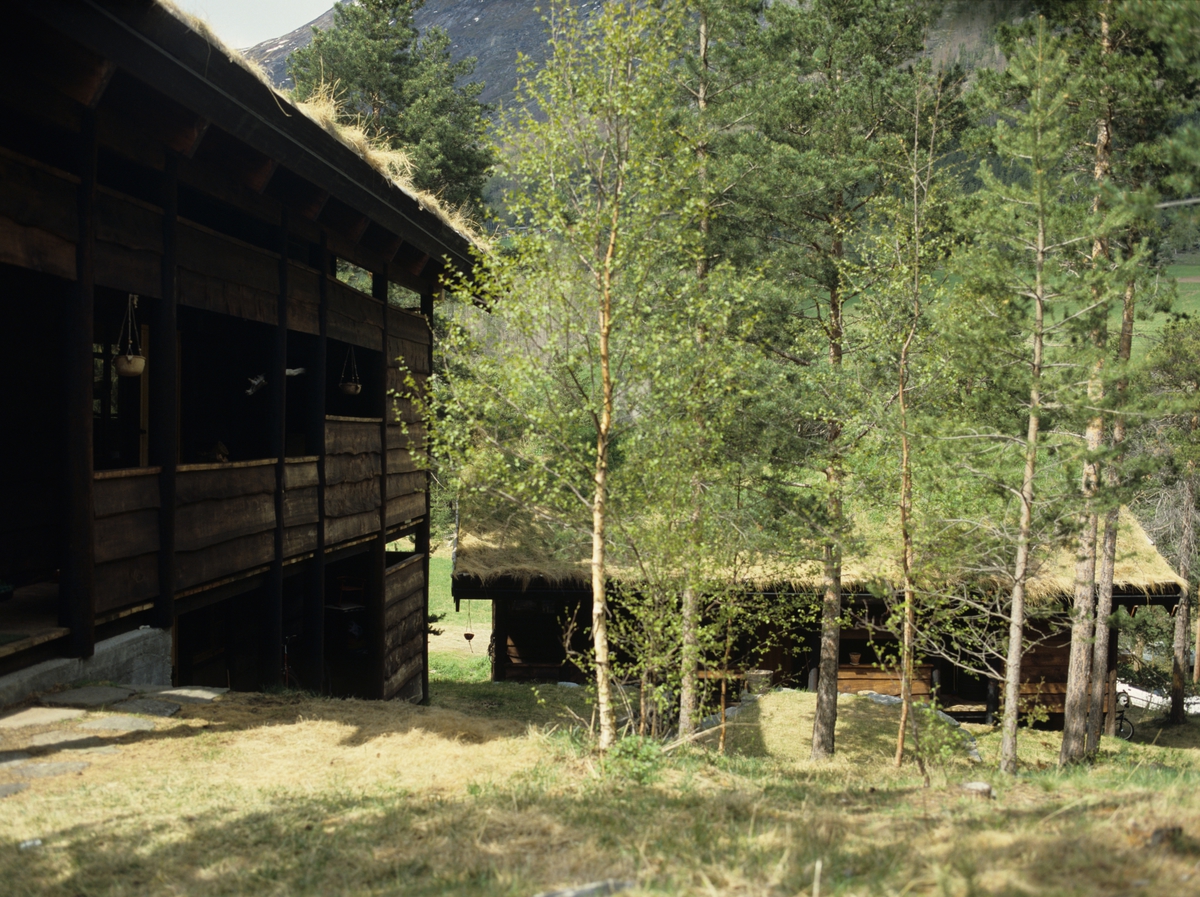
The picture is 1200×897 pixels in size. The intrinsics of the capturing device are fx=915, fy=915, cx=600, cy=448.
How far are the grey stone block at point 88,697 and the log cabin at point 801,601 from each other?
10638 mm

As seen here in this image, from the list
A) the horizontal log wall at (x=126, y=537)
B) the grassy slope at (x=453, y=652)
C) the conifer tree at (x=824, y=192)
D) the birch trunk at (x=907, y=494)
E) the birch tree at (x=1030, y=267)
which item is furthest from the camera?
the grassy slope at (x=453, y=652)

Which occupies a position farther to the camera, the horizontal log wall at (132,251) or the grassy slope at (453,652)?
the grassy slope at (453,652)

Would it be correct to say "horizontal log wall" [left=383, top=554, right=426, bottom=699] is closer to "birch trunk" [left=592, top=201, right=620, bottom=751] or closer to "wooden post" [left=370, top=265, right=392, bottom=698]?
"wooden post" [left=370, top=265, right=392, bottom=698]

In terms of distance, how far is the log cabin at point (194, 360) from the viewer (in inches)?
239

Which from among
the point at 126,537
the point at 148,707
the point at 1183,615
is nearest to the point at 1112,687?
the point at 1183,615

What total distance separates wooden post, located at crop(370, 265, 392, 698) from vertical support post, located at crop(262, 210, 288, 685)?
294 cm

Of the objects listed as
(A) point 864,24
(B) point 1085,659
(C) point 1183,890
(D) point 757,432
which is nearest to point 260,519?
(C) point 1183,890

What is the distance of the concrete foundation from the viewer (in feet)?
20.0

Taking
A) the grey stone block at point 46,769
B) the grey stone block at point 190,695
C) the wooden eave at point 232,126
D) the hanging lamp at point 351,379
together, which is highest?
the wooden eave at point 232,126

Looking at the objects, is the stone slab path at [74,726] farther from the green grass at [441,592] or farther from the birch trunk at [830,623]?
the green grass at [441,592]

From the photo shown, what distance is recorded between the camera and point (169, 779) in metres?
5.21

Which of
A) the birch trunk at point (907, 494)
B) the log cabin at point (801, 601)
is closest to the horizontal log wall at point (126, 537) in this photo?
the birch trunk at point (907, 494)

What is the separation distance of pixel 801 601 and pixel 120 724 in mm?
11691

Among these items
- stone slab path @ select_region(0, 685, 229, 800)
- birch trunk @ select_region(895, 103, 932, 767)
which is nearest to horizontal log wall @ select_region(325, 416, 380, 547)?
stone slab path @ select_region(0, 685, 229, 800)
